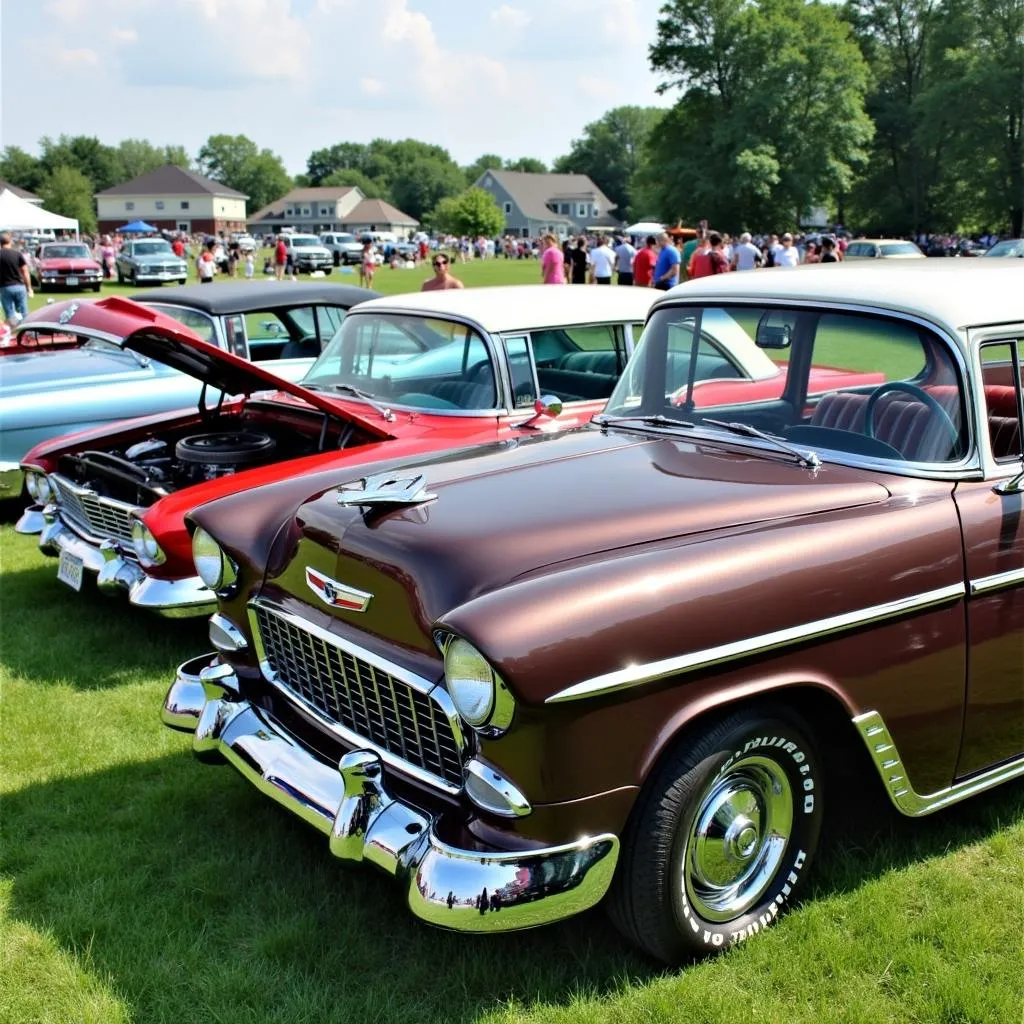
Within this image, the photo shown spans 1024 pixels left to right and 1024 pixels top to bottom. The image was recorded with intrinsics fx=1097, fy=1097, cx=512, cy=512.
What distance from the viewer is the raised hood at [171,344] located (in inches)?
201

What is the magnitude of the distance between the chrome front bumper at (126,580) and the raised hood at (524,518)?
1725 mm

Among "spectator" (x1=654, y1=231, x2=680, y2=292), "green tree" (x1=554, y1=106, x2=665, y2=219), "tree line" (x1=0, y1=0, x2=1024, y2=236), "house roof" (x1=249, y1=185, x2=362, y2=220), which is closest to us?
"spectator" (x1=654, y1=231, x2=680, y2=292)

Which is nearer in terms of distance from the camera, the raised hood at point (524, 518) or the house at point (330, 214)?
the raised hood at point (524, 518)

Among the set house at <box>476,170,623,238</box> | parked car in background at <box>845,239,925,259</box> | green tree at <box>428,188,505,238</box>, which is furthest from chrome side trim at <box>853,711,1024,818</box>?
house at <box>476,170,623,238</box>

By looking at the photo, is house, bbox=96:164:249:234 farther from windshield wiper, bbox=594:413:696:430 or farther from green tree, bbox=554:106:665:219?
windshield wiper, bbox=594:413:696:430

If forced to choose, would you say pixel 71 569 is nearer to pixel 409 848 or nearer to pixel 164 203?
pixel 409 848

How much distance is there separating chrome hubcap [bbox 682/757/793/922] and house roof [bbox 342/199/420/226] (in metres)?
124

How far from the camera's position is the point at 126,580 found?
520cm

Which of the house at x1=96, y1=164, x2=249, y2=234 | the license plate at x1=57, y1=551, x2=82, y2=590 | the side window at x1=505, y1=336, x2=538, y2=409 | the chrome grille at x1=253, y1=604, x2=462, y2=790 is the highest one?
the house at x1=96, y1=164, x2=249, y2=234

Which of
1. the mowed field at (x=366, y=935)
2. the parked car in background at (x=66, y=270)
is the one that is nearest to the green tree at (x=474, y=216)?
the parked car in background at (x=66, y=270)

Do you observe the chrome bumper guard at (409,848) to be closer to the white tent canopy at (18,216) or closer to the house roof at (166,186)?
the white tent canopy at (18,216)

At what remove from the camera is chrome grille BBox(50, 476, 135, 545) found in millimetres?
5398

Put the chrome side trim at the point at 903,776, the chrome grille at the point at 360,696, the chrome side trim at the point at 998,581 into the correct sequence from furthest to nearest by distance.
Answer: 1. the chrome side trim at the point at 998,581
2. the chrome side trim at the point at 903,776
3. the chrome grille at the point at 360,696

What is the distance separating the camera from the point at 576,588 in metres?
2.55
